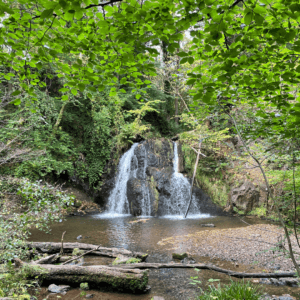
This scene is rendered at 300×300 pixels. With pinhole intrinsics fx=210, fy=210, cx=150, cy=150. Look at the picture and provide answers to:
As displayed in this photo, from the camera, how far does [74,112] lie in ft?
51.7

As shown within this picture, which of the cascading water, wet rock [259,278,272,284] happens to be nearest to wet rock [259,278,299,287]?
wet rock [259,278,272,284]

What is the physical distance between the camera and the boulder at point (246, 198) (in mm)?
12219

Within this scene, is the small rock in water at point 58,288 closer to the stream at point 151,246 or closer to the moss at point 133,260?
the stream at point 151,246

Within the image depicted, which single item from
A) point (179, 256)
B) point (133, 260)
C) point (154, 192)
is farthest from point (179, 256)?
point (154, 192)

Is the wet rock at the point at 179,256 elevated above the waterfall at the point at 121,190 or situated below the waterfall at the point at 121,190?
below

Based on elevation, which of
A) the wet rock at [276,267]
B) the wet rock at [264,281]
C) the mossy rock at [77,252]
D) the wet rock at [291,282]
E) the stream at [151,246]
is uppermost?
the mossy rock at [77,252]

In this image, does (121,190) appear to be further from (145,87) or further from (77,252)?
(145,87)

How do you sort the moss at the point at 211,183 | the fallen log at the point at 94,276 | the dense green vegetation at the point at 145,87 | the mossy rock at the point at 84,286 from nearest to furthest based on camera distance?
1. the dense green vegetation at the point at 145,87
2. the fallen log at the point at 94,276
3. the mossy rock at the point at 84,286
4. the moss at the point at 211,183

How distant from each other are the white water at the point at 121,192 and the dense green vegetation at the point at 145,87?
3.37 ft

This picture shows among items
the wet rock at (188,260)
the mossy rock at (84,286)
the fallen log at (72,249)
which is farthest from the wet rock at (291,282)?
the mossy rock at (84,286)

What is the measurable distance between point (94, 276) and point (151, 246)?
289 cm

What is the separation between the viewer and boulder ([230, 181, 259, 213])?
40.1 ft

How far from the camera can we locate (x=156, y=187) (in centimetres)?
1323

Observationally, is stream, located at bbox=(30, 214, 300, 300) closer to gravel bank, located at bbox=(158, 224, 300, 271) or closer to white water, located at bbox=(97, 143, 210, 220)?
gravel bank, located at bbox=(158, 224, 300, 271)
